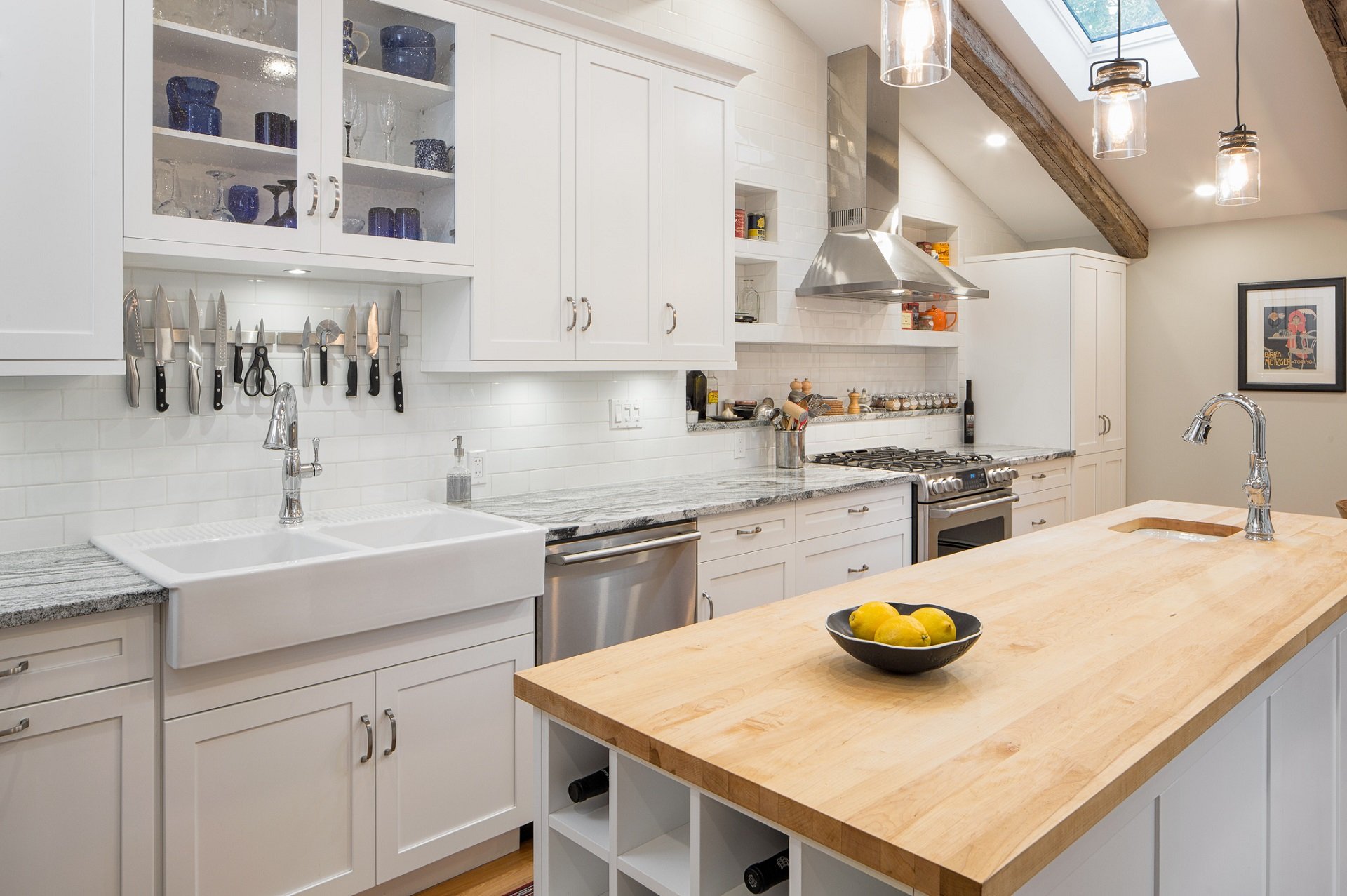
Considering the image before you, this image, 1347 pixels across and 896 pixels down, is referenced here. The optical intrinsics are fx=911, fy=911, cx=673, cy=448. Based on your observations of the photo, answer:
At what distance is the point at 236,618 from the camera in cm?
203

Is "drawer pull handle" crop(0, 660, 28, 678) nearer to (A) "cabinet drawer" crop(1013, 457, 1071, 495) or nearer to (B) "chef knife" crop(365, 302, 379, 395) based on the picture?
(B) "chef knife" crop(365, 302, 379, 395)

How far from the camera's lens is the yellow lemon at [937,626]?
1.43 m

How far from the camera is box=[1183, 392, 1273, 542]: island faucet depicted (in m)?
2.66

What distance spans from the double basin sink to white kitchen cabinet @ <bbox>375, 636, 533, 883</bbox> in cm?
18

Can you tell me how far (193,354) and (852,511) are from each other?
2512 millimetres

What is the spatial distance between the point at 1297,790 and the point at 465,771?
2021mm

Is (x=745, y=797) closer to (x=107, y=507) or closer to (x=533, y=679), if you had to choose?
(x=533, y=679)

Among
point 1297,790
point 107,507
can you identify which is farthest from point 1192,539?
point 107,507

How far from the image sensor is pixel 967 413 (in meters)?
5.85

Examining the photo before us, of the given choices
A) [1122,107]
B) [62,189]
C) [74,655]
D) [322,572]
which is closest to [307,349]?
[62,189]

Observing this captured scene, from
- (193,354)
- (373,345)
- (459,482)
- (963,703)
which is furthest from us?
(459,482)

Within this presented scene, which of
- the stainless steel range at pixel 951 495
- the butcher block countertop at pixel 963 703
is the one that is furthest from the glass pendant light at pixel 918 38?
the stainless steel range at pixel 951 495

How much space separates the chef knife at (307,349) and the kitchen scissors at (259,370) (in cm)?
11

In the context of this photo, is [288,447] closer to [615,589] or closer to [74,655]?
[74,655]
